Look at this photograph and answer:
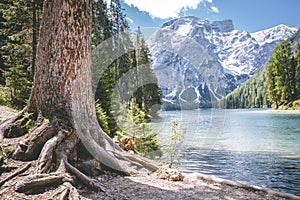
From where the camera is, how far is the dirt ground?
173 inches

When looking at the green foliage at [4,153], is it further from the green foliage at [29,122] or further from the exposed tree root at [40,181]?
the exposed tree root at [40,181]

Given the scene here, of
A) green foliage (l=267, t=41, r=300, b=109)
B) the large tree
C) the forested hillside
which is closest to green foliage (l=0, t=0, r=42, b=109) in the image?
the forested hillside

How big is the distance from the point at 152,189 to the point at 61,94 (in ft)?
9.64

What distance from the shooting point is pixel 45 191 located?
442 cm

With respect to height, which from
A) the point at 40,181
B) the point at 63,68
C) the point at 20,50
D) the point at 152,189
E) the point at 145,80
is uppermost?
the point at 145,80

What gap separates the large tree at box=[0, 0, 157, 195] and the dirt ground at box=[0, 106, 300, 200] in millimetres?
617

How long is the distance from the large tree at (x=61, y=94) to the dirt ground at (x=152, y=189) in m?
0.62

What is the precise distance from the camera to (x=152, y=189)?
608 centimetres

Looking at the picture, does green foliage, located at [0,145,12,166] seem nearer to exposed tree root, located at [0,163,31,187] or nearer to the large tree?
the large tree

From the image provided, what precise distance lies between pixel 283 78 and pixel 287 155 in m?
54.6

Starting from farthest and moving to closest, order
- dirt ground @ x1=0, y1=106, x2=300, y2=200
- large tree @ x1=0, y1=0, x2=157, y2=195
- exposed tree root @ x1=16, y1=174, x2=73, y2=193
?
1. large tree @ x1=0, y1=0, x2=157, y2=195
2. dirt ground @ x1=0, y1=106, x2=300, y2=200
3. exposed tree root @ x1=16, y1=174, x2=73, y2=193

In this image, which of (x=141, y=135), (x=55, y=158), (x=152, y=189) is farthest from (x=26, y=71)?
(x=152, y=189)

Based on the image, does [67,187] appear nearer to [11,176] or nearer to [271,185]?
[11,176]

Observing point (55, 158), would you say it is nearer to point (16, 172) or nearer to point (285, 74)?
point (16, 172)
